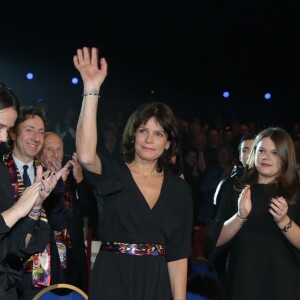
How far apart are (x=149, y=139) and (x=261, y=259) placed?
116 cm

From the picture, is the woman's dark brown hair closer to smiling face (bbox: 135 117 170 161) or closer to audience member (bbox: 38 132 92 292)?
smiling face (bbox: 135 117 170 161)

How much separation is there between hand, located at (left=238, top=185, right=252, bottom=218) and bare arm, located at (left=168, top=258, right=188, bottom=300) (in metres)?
0.56

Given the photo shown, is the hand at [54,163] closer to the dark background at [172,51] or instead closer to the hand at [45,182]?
the hand at [45,182]

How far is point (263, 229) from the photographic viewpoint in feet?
13.8

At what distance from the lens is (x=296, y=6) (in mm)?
11555

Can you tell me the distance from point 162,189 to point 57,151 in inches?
93.3

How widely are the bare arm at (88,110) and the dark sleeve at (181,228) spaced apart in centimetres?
61

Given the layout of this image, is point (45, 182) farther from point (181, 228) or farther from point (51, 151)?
point (51, 151)

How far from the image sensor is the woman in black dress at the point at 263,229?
4.11 meters

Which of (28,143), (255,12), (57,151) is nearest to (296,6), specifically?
(255,12)

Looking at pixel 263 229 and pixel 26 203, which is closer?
pixel 26 203

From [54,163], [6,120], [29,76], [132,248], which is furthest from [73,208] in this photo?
[29,76]

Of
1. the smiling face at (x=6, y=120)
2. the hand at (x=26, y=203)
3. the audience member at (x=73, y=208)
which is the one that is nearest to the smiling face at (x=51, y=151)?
the audience member at (x=73, y=208)

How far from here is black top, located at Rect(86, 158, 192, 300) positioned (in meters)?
3.52
